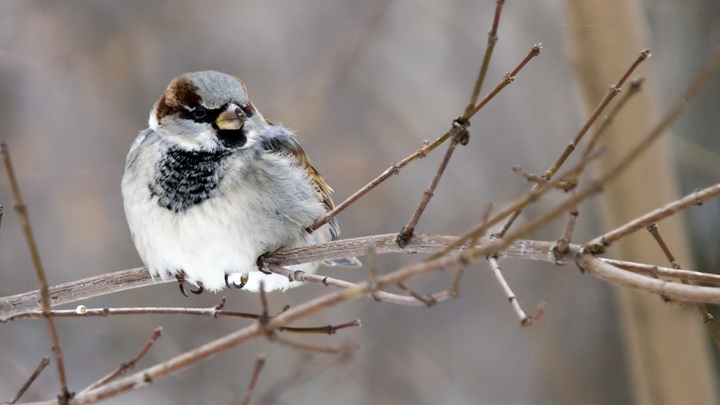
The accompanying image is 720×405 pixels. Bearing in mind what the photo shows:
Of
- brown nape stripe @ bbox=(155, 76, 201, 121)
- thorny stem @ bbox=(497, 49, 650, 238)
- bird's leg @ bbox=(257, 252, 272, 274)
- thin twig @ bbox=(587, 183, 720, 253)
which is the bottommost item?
thin twig @ bbox=(587, 183, 720, 253)

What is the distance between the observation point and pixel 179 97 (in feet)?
6.83

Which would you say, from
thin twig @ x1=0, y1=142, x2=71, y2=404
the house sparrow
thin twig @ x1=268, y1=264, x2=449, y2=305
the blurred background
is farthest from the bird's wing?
the blurred background

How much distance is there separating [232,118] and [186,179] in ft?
0.68

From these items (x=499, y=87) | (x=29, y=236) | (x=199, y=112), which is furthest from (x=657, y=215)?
(x=199, y=112)

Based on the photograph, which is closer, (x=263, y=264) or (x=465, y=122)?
(x=465, y=122)

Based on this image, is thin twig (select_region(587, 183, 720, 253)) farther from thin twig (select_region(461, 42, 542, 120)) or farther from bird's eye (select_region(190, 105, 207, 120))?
bird's eye (select_region(190, 105, 207, 120))

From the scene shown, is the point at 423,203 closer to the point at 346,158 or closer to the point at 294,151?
the point at 294,151

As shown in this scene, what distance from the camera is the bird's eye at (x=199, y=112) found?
204 centimetres

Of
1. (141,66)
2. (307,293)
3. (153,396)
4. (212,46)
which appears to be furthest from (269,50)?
(153,396)

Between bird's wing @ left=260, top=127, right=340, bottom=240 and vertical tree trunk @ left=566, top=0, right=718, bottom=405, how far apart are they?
1090 millimetres

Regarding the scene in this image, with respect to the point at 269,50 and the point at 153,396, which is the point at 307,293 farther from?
the point at 269,50

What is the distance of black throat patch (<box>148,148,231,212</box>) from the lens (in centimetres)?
196

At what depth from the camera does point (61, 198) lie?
4.18m

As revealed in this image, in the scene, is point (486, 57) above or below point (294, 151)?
below
